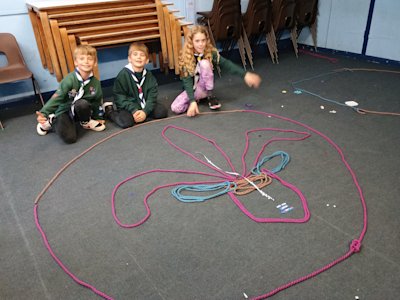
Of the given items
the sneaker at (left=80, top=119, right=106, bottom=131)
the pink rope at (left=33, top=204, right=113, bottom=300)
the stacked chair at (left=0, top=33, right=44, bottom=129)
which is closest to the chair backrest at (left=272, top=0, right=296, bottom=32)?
the sneaker at (left=80, top=119, right=106, bottom=131)

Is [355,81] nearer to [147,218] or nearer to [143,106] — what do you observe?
[143,106]

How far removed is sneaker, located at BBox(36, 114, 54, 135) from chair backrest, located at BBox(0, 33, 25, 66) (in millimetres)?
738

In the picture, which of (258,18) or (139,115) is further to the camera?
(258,18)

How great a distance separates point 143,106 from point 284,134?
3.91 feet

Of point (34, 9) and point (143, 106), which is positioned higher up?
point (34, 9)

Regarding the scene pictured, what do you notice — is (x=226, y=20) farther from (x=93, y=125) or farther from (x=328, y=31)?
(x=93, y=125)

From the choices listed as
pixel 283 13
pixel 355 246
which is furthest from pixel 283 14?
pixel 355 246

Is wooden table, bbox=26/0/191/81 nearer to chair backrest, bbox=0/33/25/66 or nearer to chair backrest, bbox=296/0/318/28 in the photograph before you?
chair backrest, bbox=0/33/25/66

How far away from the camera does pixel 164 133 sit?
2.73 m

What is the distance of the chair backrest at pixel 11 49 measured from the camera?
303 cm

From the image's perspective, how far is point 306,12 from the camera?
4660 millimetres

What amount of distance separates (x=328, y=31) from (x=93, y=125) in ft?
11.9

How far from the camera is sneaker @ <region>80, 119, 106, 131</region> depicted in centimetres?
279

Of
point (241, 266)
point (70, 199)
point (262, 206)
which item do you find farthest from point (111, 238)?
point (262, 206)
